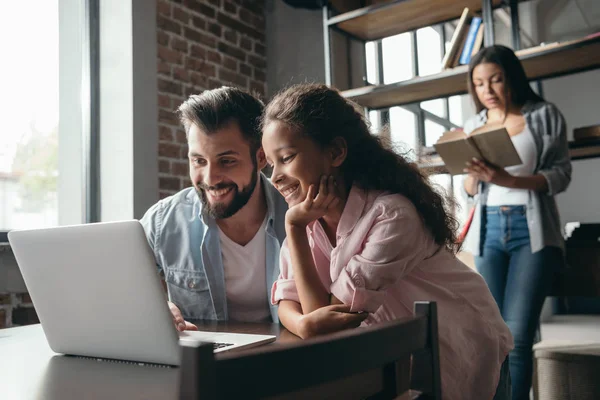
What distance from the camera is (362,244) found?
1.03 metres

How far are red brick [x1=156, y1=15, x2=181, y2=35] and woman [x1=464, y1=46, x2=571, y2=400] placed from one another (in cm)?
165

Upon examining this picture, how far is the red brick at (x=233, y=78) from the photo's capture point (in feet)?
10.6

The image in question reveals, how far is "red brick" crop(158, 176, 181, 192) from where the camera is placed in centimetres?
284

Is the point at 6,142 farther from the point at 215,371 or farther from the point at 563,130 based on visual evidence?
the point at 215,371

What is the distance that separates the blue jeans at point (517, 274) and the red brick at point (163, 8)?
1949mm

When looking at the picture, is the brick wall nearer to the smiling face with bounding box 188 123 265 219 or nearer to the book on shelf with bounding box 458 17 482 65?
the book on shelf with bounding box 458 17 482 65

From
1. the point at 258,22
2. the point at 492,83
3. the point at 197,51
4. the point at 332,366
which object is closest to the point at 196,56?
the point at 197,51

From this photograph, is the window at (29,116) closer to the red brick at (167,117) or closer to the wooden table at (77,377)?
the red brick at (167,117)

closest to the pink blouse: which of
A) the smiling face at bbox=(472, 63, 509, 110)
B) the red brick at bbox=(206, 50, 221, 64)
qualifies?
the smiling face at bbox=(472, 63, 509, 110)

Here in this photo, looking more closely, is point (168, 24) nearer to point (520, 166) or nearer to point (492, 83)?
point (492, 83)

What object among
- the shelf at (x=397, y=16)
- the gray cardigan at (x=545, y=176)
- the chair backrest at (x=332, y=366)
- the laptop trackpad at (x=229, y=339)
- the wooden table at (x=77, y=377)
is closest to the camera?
the chair backrest at (x=332, y=366)

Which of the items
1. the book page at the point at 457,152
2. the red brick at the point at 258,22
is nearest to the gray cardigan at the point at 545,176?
the book page at the point at 457,152

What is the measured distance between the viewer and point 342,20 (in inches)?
110

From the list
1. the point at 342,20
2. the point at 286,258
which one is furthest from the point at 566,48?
the point at 286,258
